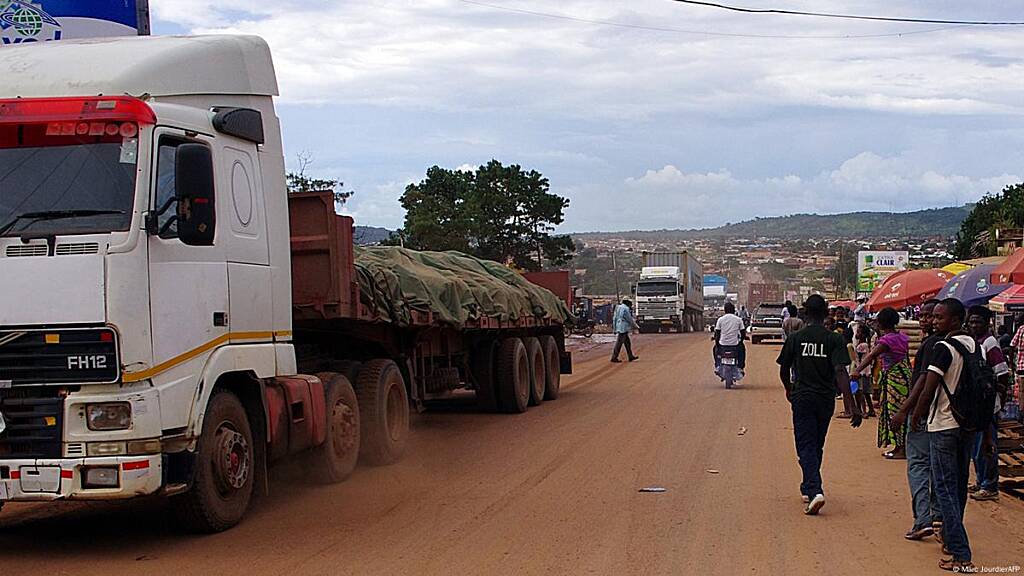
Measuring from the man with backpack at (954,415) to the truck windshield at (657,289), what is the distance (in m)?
47.1

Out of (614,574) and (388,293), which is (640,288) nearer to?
(388,293)

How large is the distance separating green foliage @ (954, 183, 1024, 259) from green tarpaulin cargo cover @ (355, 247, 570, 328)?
97.9ft

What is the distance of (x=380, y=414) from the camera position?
11.2 meters

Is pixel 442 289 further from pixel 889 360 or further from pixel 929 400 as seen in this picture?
pixel 929 400

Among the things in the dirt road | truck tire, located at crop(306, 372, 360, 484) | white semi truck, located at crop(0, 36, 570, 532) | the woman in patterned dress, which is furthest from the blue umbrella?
white semi truck, located at crop(0, 36, 570, 532)

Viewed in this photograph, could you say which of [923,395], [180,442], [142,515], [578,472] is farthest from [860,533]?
[142,515]

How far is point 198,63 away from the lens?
8.33 meters

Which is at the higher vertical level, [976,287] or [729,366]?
[976,287]

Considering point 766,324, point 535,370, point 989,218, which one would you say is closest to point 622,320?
point 535,370

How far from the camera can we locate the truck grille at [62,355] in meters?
6.84

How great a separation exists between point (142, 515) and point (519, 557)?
3464mm

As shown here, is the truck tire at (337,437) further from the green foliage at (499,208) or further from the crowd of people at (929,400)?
the green foliage at (499,208)

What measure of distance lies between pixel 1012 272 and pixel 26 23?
11.3 metres

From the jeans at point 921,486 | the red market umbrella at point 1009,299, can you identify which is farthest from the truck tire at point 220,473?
the red market umbrella at point 1009,299
